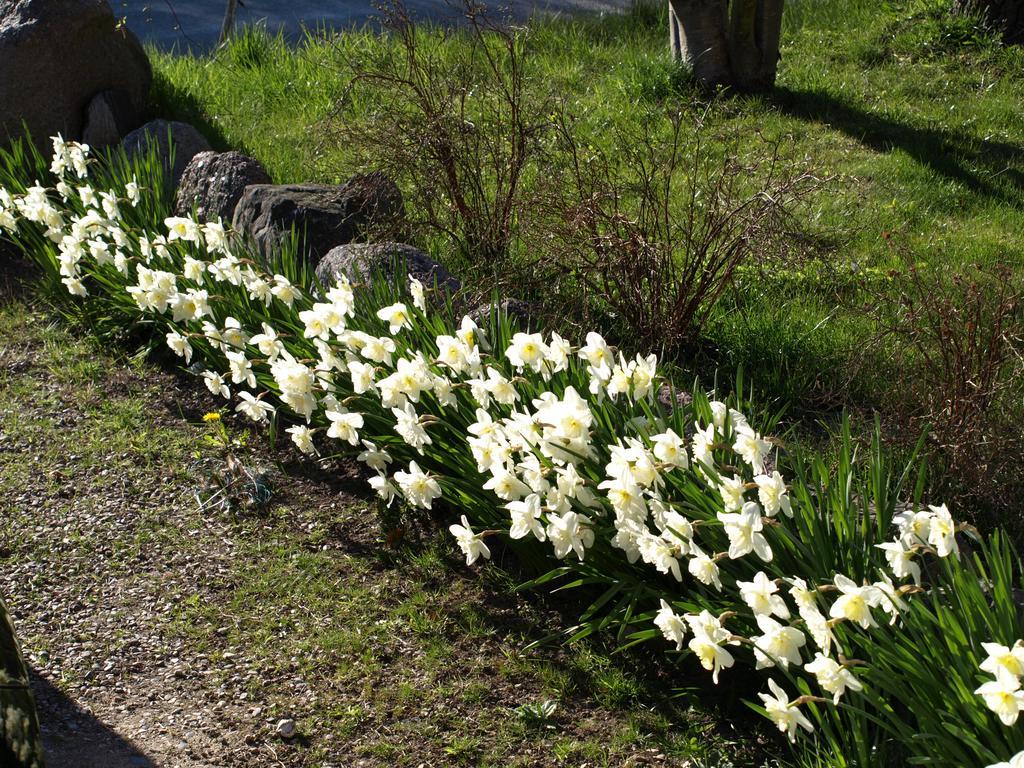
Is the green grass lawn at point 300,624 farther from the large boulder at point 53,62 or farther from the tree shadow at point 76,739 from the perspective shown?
the large boulder at point 53,62

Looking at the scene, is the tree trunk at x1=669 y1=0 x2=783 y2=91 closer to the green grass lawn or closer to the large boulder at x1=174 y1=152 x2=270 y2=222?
the large boulder at x1=174 y1=152 x2=270 y2=222

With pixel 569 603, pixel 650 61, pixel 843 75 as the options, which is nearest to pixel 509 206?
pixel 569 603

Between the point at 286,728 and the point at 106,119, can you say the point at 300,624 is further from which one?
the point at 106,119

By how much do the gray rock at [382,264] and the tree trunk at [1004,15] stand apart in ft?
17.2

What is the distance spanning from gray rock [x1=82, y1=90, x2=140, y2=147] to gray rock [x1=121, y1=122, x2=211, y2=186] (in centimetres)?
17

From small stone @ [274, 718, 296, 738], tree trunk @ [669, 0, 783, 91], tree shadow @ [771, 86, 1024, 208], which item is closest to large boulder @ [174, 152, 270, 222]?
small stone @ [274, 718, 296, 738]

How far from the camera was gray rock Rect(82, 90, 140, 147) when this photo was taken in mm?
6367

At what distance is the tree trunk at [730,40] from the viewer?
7.12m

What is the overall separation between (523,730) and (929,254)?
3.38 m

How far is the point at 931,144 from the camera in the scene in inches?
258

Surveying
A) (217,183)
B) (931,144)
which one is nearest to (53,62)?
(217,183)

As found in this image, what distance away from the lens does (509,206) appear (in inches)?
191

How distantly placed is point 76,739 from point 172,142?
379cm

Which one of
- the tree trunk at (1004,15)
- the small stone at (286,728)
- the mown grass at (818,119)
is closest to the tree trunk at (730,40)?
the mown grass at (818,119)
